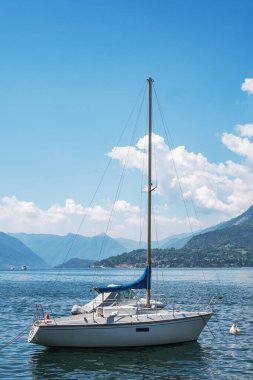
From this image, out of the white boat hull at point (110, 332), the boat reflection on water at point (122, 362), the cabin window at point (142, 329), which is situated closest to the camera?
the boat reflection on water at point (122, 362)

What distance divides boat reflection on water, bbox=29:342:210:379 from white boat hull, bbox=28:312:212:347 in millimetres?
626

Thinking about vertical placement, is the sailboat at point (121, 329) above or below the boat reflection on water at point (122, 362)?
above

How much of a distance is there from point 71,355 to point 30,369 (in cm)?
360

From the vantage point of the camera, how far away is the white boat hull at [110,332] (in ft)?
110

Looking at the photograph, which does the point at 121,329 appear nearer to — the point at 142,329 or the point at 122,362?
the point at 142,329

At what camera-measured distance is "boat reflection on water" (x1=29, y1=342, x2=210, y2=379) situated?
29.1m

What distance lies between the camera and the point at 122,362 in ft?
104

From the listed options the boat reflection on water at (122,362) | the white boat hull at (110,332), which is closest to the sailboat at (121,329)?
the white boat hull at (110,332)

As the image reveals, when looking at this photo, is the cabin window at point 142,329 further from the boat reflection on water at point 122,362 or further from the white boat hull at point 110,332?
the boat reflection on water at point 122,362

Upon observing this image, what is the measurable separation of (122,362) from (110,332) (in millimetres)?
2721

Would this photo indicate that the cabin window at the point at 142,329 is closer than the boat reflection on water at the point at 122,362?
No

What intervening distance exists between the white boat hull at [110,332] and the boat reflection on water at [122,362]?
0.63 m

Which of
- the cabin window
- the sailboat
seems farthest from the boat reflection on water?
the cabin window

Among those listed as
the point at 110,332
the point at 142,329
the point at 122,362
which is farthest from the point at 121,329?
the point at 122,362
